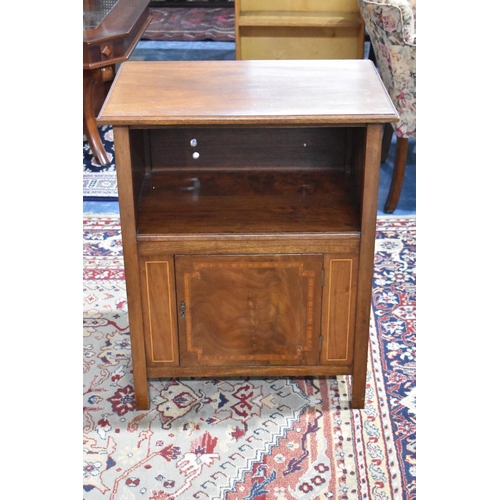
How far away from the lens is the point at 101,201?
3.51 meters

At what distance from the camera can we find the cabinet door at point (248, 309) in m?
2.09

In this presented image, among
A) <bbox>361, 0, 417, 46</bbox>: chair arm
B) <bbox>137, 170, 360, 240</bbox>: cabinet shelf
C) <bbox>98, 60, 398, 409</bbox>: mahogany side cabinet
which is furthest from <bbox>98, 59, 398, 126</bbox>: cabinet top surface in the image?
<bbox>361, 0, 417, 46</bbox>: chair arm

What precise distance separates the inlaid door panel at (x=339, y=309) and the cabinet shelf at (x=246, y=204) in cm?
11

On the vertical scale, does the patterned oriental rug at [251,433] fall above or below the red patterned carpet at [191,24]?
below

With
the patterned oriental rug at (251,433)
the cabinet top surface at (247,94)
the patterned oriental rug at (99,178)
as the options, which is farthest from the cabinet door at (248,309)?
the patterned oriental rug at (99,178)

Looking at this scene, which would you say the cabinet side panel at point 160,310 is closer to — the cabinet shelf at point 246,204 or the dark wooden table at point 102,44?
the cabinet shelf at point 246,204

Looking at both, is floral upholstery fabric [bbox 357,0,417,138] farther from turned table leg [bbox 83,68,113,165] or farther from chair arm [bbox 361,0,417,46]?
turned table leg [bbox 83,68,113,165]

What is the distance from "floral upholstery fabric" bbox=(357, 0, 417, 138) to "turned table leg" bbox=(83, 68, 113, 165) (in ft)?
4.57

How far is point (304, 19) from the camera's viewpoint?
4160mm

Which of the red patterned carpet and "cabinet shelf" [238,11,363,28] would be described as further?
the red patterned carpet

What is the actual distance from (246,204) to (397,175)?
1331 mm

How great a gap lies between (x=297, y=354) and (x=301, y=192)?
49 centimetres

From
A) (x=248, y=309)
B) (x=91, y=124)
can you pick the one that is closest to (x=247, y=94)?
(x=248, y=309)

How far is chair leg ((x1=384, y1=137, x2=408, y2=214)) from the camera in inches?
129
